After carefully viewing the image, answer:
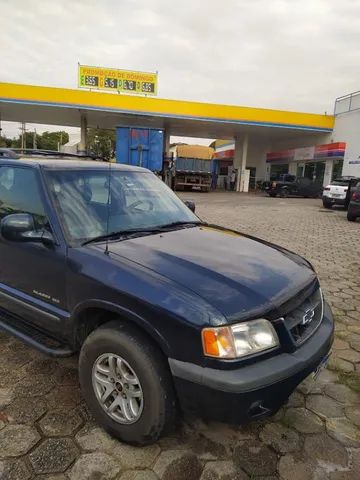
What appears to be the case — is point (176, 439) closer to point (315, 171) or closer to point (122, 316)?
point (122, 316)

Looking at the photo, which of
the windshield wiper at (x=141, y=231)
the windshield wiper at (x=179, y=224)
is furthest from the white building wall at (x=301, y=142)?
the windshield wiper at (x=141, y=231)

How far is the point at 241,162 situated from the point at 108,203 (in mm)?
31298

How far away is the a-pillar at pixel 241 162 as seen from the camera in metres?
31.1

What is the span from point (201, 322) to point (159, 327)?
0.24 metres

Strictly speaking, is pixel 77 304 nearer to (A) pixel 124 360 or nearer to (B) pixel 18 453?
(A) pixel 124 360

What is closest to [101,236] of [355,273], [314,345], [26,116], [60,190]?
[60,190]

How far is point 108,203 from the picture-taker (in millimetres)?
2854

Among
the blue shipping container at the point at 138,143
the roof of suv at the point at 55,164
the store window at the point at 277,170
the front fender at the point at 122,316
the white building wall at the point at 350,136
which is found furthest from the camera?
the store window at the point at 277,170

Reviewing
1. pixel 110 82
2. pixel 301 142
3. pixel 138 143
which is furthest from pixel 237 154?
pixel 138 143

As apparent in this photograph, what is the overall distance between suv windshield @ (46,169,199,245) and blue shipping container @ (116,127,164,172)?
16.2 m

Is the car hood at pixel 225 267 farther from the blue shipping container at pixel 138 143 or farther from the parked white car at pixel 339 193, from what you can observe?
the blue shipping container at pixel 138 143

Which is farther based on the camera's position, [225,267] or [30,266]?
[30,266]

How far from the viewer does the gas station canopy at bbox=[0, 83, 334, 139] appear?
23594mm

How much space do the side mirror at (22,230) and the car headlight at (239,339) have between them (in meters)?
1.38
